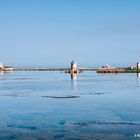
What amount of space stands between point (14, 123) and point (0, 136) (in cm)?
286

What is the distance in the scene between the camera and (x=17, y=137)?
14.3m

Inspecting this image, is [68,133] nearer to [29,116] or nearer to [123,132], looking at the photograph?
[123,132]

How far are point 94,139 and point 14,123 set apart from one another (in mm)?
4843

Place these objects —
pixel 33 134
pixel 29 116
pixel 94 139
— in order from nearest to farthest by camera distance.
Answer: pixel 94 139
pixel 33 134
pixel 29 116

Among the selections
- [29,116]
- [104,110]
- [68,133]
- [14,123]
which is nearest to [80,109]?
[104,110]

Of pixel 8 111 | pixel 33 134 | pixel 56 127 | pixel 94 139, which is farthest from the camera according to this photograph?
pixel 8 111

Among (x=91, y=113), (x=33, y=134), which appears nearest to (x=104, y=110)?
(x=91, y=113)

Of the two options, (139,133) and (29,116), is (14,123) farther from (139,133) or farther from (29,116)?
(139,133)

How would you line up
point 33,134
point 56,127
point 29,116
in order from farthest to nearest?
point 29,116 → point 56,127 → point 33,134

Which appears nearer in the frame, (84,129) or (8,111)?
(84,129)

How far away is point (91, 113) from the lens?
20562 mm

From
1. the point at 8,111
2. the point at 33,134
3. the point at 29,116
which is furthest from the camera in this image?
the point at 8,111

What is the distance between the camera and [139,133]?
1472 cm

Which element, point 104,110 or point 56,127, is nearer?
point 56,127
